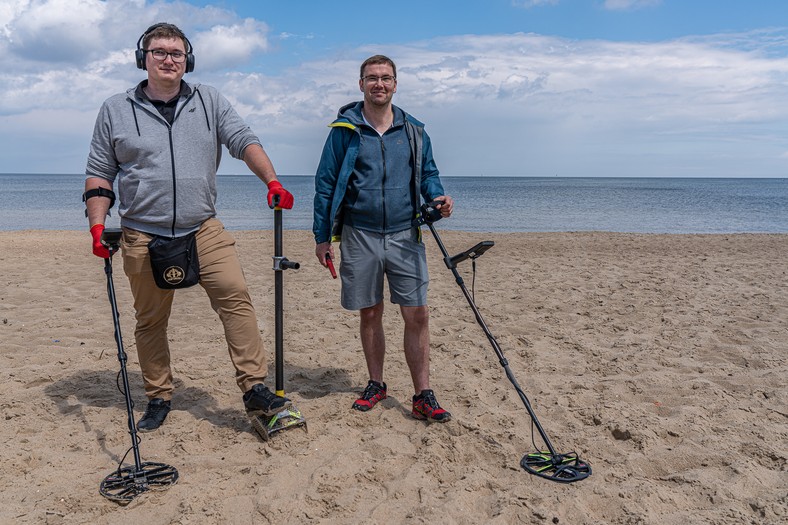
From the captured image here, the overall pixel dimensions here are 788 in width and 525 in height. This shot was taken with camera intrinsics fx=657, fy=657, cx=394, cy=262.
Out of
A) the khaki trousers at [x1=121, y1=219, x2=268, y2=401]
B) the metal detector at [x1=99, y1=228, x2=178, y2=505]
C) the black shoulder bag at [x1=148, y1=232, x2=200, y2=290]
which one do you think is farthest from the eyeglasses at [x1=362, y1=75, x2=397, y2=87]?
the metal detector at [x1=99, y1=228, x2=178, y2=505]

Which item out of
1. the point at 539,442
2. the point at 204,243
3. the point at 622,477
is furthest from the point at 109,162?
the point at 622,477

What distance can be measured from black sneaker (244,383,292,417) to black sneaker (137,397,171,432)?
0.69m

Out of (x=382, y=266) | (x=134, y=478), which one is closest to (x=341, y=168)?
(x=382, y=266)

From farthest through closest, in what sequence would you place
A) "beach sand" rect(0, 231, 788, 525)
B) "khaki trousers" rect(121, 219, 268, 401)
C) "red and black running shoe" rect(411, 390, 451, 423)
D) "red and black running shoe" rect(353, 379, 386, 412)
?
1. "red and black running shoe" rect(353, 379, 386, 412)
2. "red and black running shoe" rect(411, 390, 451, 423)
3. "khaki trousers" rect(121, 219, 268, 401)
4. "beach sand" rect(0, 231, 788, 525)

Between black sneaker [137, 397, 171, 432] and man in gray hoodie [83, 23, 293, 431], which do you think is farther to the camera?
black sneaker [137, 397, 171, 432]

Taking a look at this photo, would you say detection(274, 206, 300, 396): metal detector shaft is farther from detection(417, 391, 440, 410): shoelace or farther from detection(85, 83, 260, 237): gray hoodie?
detection(417, 391, 440, 410): shoelace

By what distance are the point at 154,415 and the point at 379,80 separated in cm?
258

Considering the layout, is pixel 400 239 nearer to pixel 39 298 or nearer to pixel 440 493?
pixel 440 493

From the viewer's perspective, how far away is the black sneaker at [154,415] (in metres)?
4.17

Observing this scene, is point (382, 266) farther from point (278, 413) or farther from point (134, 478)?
point (134, 478)

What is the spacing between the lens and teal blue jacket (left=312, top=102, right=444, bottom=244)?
4.14 m

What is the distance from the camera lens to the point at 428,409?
4.23m

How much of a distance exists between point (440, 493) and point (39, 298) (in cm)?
638

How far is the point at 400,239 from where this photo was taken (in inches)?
167
